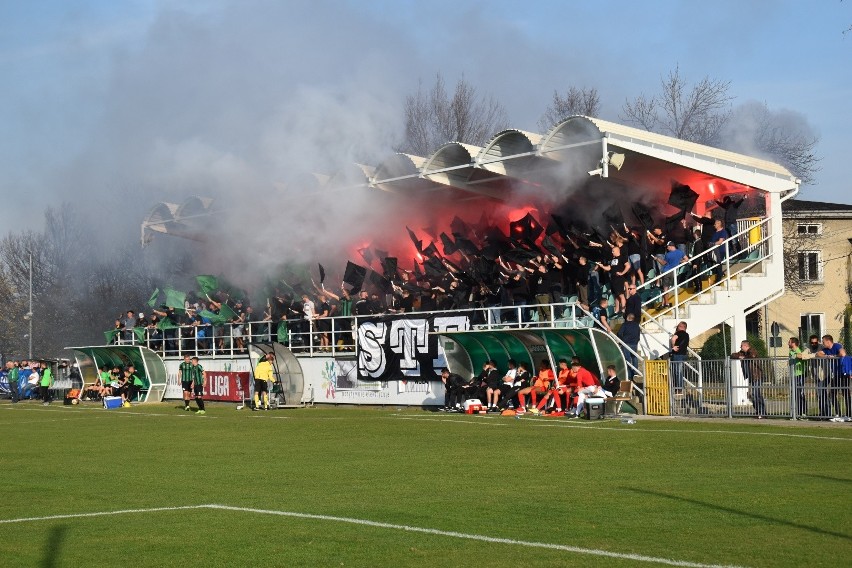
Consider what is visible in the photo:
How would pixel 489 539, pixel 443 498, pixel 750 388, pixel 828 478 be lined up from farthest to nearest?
pixel 750 388 < pixel 828 478 < pixel 443 498 < pixel 489 539

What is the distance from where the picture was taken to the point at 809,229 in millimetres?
59250

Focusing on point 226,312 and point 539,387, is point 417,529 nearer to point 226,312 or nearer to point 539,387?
point 539,387

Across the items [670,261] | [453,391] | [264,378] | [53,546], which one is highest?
[670,261]

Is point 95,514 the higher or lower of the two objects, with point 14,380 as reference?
lower

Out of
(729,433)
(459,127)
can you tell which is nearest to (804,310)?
(459,127)

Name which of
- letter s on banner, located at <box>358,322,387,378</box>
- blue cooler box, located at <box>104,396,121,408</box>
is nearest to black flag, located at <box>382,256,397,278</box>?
letter s on banner, located at <box>358,322,387,378</box>

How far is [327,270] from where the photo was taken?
47094 millimetres

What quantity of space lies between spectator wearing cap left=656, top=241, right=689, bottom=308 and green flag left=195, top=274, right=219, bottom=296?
2403cm

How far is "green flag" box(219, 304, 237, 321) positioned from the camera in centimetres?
4766

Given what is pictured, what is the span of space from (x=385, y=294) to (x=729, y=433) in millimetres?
23227

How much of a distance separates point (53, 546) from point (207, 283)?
136 ft

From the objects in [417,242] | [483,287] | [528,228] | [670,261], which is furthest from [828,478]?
[417,242]

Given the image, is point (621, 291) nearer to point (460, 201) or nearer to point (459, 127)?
point (460, 201)

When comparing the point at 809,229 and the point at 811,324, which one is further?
the point at 811,324
